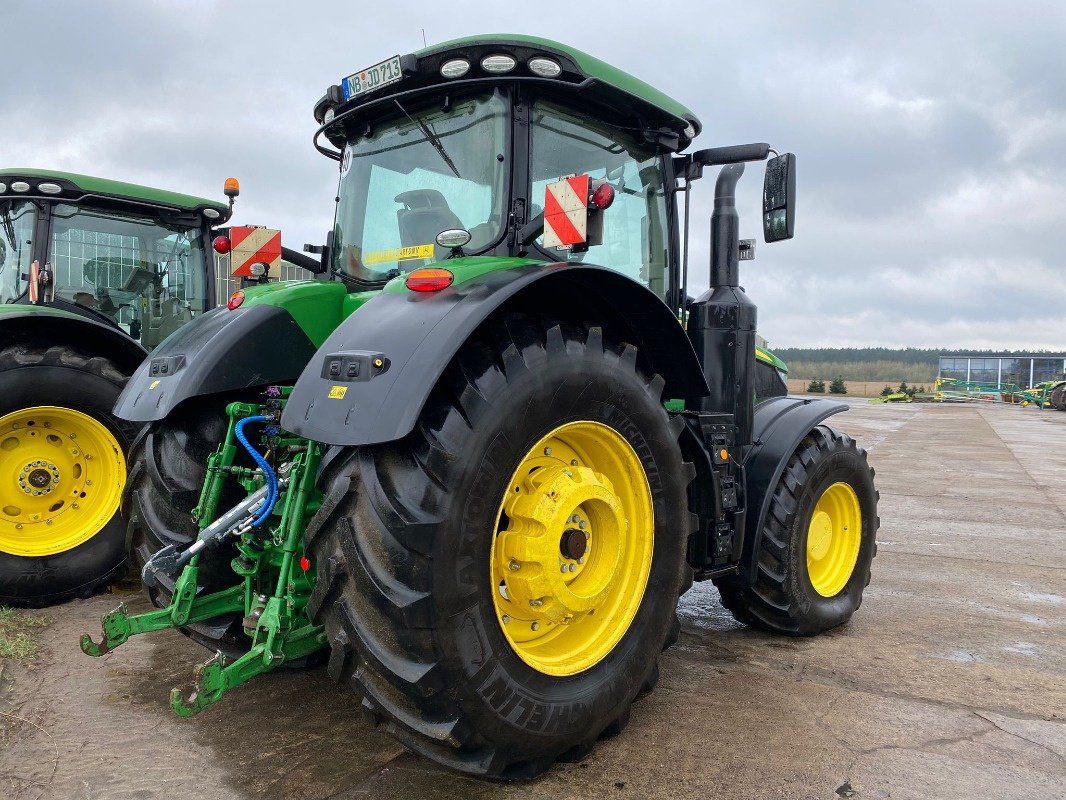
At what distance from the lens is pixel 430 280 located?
2344mm

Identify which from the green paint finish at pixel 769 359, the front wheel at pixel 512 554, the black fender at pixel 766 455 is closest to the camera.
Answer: the front wheel at pixel 512 554

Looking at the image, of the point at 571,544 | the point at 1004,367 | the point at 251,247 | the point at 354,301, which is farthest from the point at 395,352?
the point at 1004,367

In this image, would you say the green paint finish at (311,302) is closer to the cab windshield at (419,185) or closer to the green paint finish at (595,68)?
the cab windshield at (419,185)

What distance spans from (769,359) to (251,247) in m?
3.14

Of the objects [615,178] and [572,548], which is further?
[615,178]

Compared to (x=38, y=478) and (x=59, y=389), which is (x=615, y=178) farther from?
(x=38, y=478)

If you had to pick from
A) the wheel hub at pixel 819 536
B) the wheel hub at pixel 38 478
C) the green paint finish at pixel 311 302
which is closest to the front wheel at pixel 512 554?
the green paint finish at pixel 311 302

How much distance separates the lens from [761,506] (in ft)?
11.8

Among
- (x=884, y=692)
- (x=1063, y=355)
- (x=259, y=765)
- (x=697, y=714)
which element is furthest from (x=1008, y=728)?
(x=1063, y=355)

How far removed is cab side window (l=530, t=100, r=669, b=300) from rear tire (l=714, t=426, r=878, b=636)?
1.14m

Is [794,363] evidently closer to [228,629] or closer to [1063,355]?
[1063,355]

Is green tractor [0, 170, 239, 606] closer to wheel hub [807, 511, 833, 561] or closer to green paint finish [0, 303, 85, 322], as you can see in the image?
A: green paint finish [0, 303, 85, 322]

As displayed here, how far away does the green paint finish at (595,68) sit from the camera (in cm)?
273

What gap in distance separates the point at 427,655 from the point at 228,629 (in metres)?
1.10
